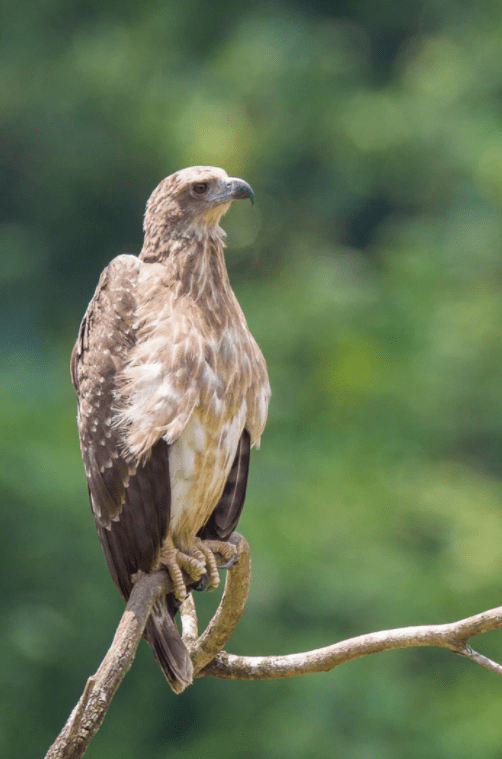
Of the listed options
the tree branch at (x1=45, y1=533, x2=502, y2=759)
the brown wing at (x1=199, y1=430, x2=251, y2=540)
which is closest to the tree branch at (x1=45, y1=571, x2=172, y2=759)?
the tree branch at (x1=45, y1=533, x2=502, y2=759)

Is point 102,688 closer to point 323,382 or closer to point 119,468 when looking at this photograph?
point 119,468

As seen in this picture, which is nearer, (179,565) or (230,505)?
(179,565)

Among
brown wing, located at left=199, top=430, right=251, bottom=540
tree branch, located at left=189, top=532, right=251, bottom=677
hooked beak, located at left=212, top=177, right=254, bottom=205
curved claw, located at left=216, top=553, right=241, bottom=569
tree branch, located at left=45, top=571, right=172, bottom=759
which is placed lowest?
tree branch, located at left=45, top=571, right=172, bottom=759

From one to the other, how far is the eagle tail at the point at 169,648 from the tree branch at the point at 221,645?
0.09m

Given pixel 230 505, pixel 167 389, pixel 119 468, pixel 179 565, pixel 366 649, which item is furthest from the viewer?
pixel 230 505

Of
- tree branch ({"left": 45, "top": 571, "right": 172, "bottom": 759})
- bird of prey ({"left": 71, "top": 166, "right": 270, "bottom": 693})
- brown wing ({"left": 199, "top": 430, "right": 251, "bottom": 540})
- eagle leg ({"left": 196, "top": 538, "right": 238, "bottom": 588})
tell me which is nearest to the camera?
tree branch ({"left": 45, "top": 571, "right": 172, "bottom": 759})

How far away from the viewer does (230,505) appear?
10.8 feet

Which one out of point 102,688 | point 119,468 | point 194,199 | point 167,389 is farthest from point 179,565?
point 194,199

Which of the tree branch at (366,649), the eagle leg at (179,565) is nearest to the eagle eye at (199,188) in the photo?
the eagle leg at (179,565)

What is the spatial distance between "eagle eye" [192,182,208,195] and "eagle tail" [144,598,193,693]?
3.67 feet

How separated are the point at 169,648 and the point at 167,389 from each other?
699mm

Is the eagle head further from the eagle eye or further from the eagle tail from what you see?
the eagle tail

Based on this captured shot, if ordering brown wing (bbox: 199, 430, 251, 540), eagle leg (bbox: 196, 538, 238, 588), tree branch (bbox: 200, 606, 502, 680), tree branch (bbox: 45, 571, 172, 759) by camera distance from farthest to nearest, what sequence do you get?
brown wing (bbox: 199, 430, 251, 540)
eagle leg (bbox: 196, 538, 238, 588)
tree branch (bbox: 200, 606, 502, 680)
tree branch (bbox: 45, 571, 172, 759)

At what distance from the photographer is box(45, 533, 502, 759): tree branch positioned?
2270mm
